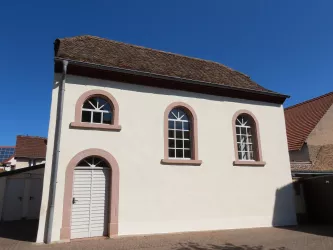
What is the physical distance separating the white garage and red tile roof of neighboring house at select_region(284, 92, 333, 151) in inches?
Answer: 608

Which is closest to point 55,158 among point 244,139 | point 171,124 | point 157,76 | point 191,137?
point 171,124

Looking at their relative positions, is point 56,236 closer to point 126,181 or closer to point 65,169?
point 65,169

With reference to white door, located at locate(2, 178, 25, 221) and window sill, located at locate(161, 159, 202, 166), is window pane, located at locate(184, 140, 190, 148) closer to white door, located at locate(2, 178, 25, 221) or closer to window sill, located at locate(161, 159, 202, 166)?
window sill, located at locate(161, 159, 202, 166)

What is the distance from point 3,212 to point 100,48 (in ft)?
31.8

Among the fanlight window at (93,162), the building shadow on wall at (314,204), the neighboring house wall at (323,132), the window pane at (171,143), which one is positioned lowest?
the building shadow on wall at (314,204)

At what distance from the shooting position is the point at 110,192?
29.0ft

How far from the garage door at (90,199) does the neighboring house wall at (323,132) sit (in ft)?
44.8

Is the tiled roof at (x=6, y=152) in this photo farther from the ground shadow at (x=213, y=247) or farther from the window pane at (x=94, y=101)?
the ground shadow at (x=213, y=247)

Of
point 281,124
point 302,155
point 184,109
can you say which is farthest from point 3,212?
point 302,155

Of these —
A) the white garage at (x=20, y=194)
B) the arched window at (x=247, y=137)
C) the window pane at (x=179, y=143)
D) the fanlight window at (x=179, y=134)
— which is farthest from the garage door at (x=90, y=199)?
the white garage at (x=20, y=194)

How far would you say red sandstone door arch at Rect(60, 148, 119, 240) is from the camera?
8.08 metres

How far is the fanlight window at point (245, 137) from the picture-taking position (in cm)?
1141

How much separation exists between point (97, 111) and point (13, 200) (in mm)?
8638

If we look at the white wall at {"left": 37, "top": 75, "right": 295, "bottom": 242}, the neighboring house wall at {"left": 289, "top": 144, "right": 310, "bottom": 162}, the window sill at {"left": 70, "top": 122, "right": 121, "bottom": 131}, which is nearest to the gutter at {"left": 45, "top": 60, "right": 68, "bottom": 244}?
the white wall at {"left": 37, "top": 75, "right": 295, "bottom": 242}
